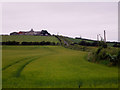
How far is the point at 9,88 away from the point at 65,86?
5.28 metres

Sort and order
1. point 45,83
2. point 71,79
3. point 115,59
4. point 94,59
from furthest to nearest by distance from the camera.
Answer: point 94,59
point 115,59
point 71,79
point 45,83

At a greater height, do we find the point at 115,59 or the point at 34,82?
the point at 115,59

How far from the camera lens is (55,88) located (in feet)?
37.4

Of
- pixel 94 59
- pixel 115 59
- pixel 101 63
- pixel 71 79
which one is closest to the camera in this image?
pixel 71 79

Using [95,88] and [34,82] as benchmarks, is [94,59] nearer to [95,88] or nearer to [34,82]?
[95,88]

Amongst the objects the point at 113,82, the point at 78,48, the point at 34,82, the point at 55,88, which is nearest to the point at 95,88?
the point at 113,82

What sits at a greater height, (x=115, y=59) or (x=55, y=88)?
(x=115, y=59)

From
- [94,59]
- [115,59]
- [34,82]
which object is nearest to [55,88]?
[34,82]

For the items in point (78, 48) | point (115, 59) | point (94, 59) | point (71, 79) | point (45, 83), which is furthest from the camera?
point (78, 48)

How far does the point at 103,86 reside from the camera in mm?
11867

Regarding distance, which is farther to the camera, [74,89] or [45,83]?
[45,83]

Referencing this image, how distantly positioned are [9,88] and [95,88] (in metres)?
8.06

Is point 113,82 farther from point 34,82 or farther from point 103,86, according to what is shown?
point 34,82

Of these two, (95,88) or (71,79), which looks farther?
(71,79)
